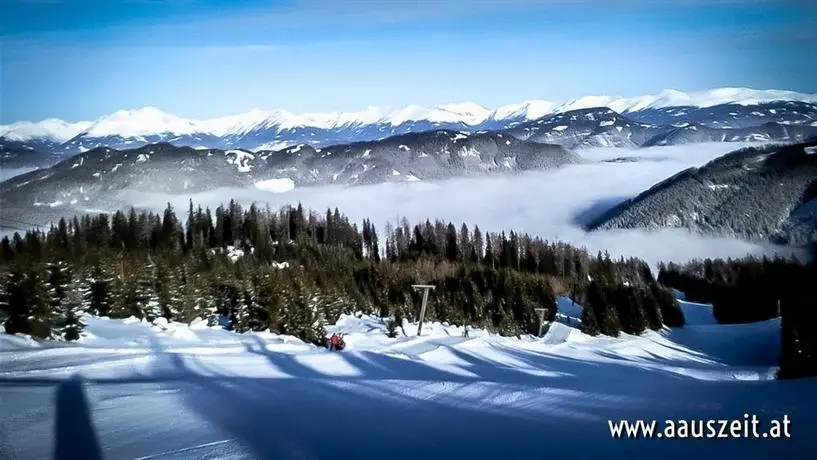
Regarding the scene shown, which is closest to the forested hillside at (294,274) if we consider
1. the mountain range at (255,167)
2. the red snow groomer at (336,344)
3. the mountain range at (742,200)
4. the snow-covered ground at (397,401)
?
the mountain range at (255,167)

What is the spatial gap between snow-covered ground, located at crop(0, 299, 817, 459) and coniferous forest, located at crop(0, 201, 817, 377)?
0.57 m

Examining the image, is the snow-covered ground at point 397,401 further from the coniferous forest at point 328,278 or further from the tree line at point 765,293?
the coniferous forest at point 328,278

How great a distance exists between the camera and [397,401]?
223 inches

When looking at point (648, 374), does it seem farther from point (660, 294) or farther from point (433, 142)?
point (433, 142)

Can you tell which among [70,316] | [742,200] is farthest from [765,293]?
[70,316]

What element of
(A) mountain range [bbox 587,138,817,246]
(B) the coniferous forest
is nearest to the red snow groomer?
(B) the coniferous forest

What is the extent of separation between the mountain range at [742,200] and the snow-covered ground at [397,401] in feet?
4.42

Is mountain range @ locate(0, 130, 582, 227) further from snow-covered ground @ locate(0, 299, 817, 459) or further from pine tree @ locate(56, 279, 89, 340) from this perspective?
snow-covered ground @ locate(0, 299, 817, 459)

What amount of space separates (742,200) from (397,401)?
20.3ft

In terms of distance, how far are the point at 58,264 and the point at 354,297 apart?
9.72 meters

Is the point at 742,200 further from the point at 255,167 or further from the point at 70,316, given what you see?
the point at 70,316

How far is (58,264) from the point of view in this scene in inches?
364

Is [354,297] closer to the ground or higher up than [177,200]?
closer to the ground

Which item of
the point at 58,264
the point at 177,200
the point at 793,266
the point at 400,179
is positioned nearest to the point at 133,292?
the point at 177,200
